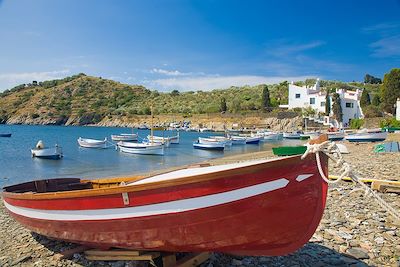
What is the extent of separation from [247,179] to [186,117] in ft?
339

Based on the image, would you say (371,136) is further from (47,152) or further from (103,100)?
(103,100)

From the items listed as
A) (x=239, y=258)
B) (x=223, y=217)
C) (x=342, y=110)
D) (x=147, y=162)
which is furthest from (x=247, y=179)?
(x=342, y=110)

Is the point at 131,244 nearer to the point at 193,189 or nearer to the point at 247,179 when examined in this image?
the point at 193,189

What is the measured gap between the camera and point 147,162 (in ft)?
99.3

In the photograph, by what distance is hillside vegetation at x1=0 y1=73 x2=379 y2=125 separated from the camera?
121438mm

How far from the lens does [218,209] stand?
436cm

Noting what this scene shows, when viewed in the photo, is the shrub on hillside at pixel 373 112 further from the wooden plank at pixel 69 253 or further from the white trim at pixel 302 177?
the wooden plank at pixel 69 253

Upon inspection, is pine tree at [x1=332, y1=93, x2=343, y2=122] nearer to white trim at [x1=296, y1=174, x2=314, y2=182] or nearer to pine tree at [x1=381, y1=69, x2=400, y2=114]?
pine tree at [x1=381, y1=69, x2=400, y2=114]

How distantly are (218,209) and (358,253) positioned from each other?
3423 millimetres

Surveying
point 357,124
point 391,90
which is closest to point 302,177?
point 357,124

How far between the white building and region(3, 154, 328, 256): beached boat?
7053 centimetres

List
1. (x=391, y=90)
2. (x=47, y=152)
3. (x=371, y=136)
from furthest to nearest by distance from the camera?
(x=391, y=90) → (x=371, y=136) → (x=47, y=152)

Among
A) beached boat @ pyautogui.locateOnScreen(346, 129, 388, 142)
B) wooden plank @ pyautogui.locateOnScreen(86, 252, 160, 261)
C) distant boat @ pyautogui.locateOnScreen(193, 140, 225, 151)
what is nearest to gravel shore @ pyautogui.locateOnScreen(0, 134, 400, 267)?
wooden plank @ pyautogui.locateOnScreen(86, 252, 160, 261)

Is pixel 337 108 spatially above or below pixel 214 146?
above
